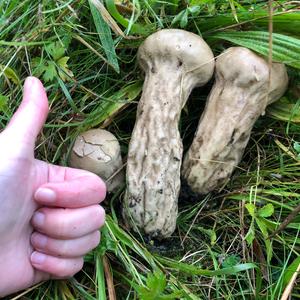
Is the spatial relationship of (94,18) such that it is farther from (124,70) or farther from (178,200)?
(178,200)

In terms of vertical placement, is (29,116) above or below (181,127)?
above

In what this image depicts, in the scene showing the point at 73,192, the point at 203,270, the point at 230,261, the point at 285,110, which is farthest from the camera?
the point at 285,110

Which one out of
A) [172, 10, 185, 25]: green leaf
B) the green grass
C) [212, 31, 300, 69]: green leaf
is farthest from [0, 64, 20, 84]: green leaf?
[212, 31, 300, 69]: green leaf

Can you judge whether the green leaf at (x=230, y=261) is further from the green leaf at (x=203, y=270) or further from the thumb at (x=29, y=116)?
the thumb at (x=29, y=116)

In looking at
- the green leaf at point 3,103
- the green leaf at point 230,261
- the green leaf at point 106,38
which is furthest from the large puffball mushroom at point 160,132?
the green leaf at point 3,103

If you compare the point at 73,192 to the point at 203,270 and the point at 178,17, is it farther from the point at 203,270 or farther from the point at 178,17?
the point at 178,17

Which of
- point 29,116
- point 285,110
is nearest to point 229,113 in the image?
point 285,110

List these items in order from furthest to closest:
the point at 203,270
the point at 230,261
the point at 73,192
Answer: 1. the point at 230,261
2. the point at 203,270
3. the point at 73,192
